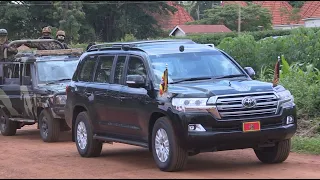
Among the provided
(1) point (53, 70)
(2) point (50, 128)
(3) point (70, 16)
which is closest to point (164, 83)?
(2) point (50, 128)

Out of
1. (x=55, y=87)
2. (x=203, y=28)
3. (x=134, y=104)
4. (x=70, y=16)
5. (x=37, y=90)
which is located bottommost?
(x=37, y=90)

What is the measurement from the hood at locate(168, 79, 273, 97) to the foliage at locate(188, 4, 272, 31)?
2152 inches

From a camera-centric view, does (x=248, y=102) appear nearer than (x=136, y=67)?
Yes

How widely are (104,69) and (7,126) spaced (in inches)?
245

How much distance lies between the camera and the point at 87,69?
1226cm

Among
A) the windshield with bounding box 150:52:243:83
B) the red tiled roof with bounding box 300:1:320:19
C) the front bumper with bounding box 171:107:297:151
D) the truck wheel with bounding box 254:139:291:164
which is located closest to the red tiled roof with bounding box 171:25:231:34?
the red tiled roof with bounding box 300:1:320:19

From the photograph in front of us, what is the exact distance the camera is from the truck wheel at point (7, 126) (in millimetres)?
16922

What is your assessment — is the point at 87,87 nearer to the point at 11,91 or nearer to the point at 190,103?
the point at 190,103

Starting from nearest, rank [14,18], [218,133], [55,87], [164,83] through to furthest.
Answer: [218,133]
[164,83]
[55,87]
[14,18]

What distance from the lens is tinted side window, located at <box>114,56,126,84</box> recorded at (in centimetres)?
1102

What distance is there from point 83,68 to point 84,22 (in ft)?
157

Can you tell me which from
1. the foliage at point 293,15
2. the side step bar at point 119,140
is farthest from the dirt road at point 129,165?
the foliage at point 293,15

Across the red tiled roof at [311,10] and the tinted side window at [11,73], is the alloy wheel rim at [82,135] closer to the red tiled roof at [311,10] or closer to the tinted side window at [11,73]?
the tinted side window at [11,73]

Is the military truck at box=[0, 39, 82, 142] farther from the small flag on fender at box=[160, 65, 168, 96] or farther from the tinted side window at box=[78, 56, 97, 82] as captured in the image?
the small flag on fender at box=[160, 65, 168, 96]
